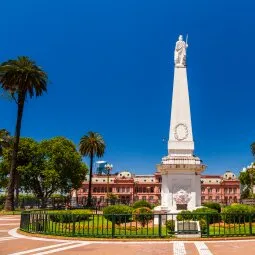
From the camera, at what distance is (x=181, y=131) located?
1178 inches

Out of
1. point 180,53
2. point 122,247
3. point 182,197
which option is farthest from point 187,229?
point 180,53

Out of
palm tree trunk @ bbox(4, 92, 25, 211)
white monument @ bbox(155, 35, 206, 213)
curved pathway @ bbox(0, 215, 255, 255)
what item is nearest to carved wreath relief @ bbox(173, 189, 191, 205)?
white monument @ bbox(155, 35, 206, 213)

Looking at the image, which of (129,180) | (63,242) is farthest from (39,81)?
(129,180)

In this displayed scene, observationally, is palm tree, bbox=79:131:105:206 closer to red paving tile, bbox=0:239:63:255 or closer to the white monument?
the white monument

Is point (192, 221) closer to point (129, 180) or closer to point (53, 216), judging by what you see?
point (53, 216)

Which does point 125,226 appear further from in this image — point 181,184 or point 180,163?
point 180,163

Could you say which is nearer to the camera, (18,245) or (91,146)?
(18,245)

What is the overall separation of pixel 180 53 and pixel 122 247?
855 inches

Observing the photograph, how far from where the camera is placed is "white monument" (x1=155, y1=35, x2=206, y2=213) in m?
27.8

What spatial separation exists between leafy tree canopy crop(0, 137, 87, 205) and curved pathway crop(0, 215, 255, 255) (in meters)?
41.7

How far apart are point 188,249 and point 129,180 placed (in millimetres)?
119679

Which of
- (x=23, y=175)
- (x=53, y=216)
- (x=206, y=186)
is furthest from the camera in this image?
(x=206, y=186)

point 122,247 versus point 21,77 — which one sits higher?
A: point 21,77

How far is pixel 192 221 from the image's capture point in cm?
1664
